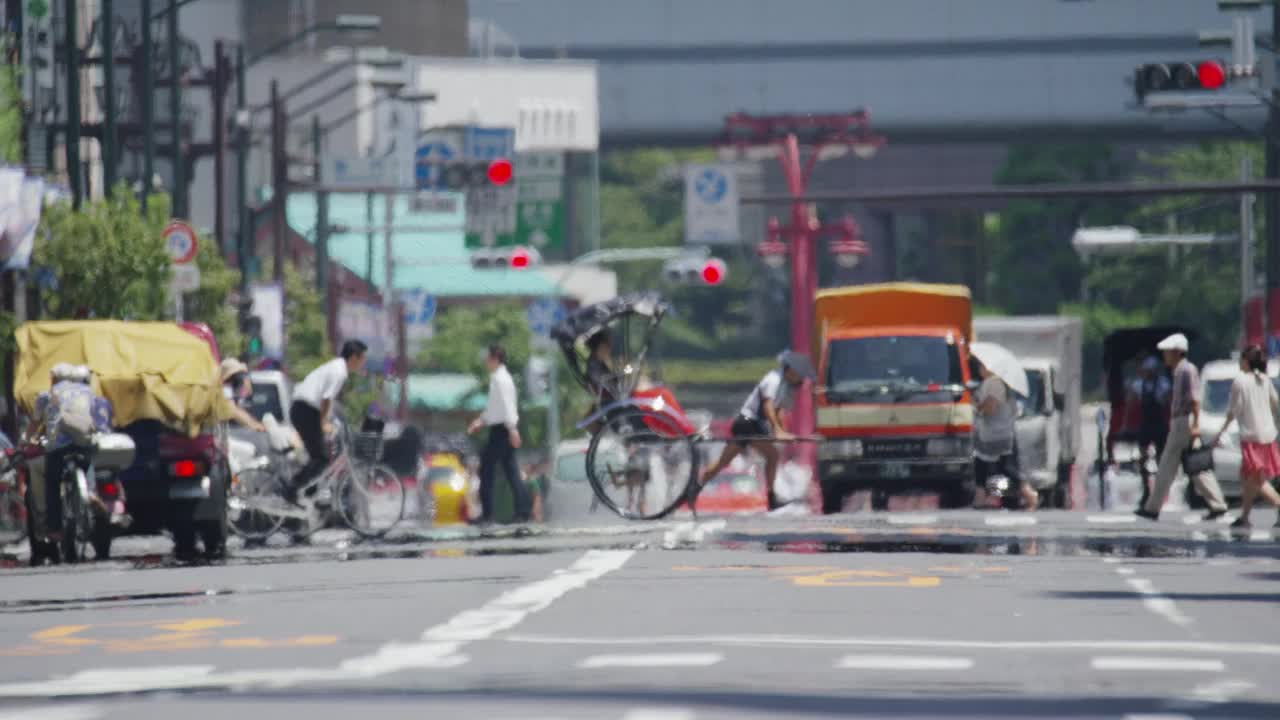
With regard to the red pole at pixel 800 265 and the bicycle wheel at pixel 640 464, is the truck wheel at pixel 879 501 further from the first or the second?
the red pole at pixel 800 265

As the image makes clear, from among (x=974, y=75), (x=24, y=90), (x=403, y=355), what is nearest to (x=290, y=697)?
(x=24, y=90)

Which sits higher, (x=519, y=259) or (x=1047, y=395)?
(x=519, y=259)

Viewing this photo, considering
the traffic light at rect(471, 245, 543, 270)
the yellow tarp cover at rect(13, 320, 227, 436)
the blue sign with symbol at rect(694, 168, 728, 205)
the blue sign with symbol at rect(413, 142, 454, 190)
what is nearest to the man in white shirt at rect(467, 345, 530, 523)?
the yellow tarp cover at rect(13, 320, 227, 436)

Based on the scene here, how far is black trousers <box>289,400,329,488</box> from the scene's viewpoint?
81.7 feet

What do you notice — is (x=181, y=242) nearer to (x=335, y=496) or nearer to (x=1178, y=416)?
(x=335, y=496)

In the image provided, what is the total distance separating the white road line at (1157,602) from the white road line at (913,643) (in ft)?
3.85

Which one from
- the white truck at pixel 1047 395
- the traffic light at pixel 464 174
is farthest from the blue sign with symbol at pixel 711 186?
the white truck at pixel 1047 395

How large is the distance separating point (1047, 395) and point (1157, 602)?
78.6 feet

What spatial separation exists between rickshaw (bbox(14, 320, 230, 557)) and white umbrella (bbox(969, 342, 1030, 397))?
1226 cm

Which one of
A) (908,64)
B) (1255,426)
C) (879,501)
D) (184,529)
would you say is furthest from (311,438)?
(908,64)

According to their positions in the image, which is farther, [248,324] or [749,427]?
[248,324]

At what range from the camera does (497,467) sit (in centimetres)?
2805

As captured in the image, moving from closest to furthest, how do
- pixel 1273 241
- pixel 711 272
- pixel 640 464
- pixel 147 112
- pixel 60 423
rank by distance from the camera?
pixel 60 423, pixel 640 464, pixel 147 112, pixel 1273 241, pixel 711 272

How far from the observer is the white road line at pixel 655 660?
12.2 metres
